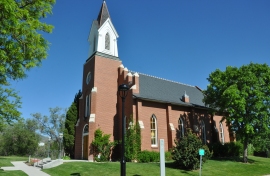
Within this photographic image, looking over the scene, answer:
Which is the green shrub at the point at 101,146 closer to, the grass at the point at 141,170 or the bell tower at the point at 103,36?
the grass at the point at 141,170

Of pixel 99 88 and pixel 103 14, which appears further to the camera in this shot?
pixel 103 14

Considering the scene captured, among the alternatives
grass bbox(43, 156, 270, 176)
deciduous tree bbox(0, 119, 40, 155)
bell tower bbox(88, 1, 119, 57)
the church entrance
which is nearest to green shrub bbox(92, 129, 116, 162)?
the church entrance

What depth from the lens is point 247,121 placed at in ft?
72.9

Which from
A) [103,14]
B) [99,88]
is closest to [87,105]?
[99,88]

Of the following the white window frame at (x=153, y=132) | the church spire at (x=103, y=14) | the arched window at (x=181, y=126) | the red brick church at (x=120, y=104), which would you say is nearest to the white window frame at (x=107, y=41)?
the red brick church at (x=120, y=104)

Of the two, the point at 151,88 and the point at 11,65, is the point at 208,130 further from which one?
the point at 11,65

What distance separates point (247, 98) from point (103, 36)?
1838 cm

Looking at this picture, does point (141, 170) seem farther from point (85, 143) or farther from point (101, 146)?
point (85, 143)

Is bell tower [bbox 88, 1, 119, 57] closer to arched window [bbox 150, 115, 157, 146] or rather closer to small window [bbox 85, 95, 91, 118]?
small window [bbox 85, 95, 91, 118]

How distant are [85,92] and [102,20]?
986 centimetres

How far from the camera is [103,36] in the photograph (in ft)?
96.0

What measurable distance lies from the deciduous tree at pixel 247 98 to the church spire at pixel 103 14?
16.8 meters

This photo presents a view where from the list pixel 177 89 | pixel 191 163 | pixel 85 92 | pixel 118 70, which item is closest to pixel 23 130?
pixel 85 92

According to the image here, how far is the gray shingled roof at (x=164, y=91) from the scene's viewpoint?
87.1 feet
